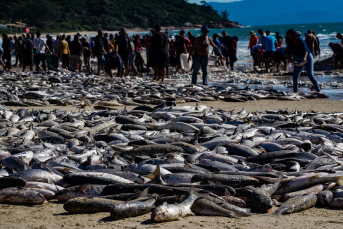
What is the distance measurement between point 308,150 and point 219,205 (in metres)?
2.47

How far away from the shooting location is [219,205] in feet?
13.3

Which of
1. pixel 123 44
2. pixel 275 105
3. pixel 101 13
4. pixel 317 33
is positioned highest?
pixel 101 13

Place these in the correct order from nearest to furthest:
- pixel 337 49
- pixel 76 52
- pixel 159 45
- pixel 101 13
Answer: pixel 159 45, pixel 76 52, pixel 337 49, pixel 101 13

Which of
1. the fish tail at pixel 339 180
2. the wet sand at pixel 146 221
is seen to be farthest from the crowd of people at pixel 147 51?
the wet sand at pixel 146 221

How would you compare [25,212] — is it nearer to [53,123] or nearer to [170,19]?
[53,123]

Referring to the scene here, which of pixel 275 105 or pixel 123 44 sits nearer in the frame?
pixel 275 105

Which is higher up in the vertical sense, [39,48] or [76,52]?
[39,48]

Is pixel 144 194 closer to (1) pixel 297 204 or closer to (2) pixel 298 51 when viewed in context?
(1) pixel 297 204

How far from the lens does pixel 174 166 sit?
5.00m

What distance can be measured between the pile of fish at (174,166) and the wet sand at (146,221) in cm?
7

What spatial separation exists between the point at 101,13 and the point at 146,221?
111m

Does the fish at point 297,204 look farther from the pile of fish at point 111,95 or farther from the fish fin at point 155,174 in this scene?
the pile of fish at point 111,95

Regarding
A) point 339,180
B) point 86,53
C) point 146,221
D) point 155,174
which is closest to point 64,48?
point 86,53

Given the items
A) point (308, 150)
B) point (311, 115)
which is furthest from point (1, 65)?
point (308, 150)
